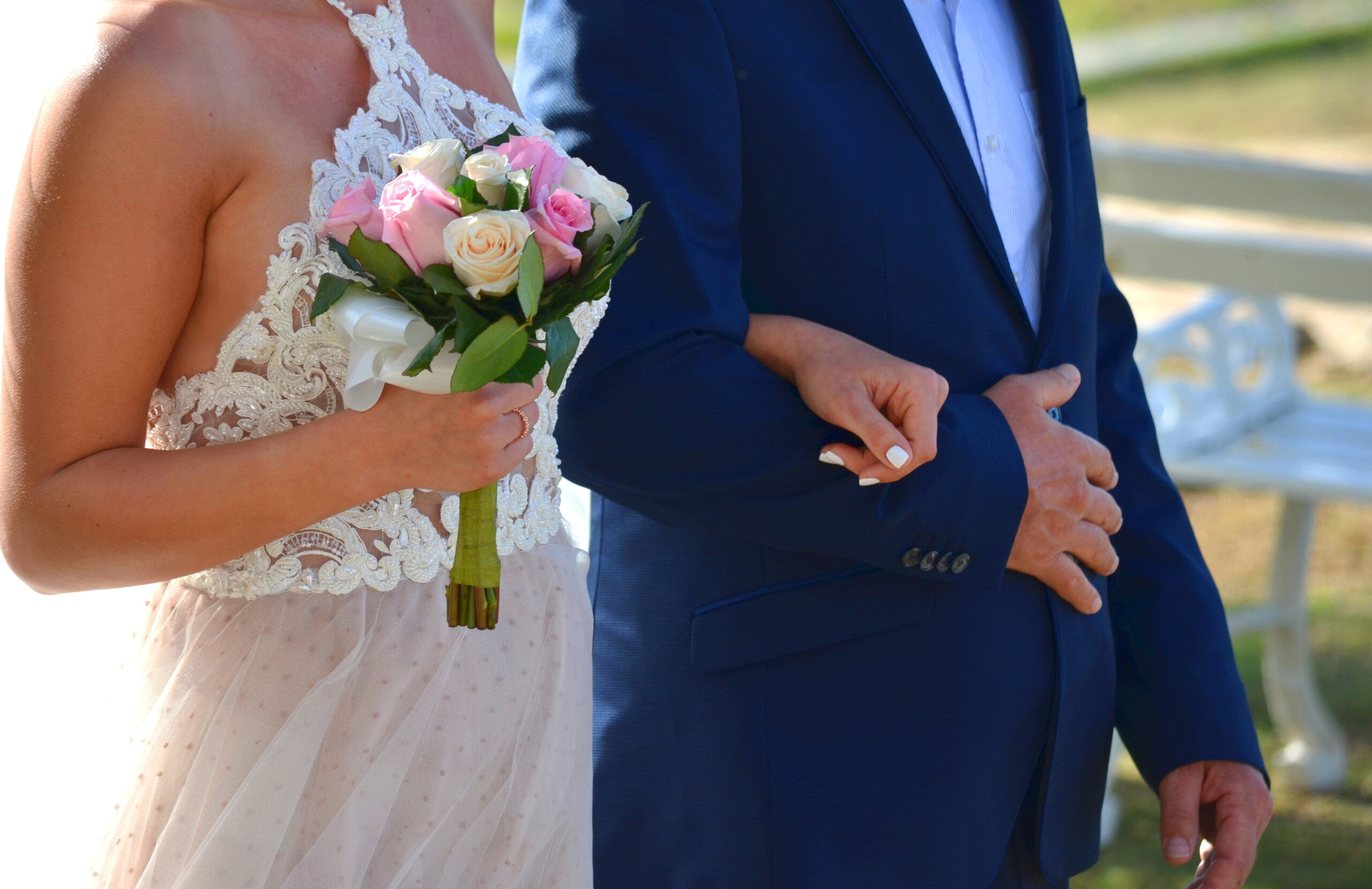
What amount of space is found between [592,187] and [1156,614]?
52.3 inches

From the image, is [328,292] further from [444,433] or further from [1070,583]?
[1070,583]

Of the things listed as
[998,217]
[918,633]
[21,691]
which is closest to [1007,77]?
[998,217]

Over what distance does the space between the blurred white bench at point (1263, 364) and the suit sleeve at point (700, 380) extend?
2.77 meters

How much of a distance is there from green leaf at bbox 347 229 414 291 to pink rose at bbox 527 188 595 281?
0.13 metres

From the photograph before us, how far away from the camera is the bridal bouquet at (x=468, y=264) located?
1280 mm

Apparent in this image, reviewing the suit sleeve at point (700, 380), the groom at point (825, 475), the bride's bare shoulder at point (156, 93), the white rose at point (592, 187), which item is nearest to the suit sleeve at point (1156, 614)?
the groom at point (825, 475)

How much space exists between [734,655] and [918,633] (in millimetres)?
257

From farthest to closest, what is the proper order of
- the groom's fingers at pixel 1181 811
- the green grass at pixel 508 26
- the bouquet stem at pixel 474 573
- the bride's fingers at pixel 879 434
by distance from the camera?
the green grass at pixel 508 26 → the groom's fingers at pixel 1181 811 → the bride's fingers at pixel 879 434 → the bouquet stem at pixel 474 573

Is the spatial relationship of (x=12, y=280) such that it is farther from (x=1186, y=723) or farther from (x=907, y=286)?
(x=1186, y=723)

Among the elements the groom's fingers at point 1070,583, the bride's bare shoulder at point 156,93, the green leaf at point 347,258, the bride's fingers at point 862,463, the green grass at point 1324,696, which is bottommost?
the green grass at point 1324,696

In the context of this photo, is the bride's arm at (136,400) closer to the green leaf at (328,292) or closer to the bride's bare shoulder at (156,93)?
the bride's bare shoulder at (156,93)

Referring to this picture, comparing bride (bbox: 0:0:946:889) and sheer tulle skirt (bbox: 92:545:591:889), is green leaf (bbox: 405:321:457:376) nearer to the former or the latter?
bride (bbox: 0:0:946:889)

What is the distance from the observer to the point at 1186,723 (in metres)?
2.17

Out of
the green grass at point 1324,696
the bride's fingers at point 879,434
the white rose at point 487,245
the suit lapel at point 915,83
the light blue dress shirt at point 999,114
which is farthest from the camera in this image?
the green grass at point 1324,696
